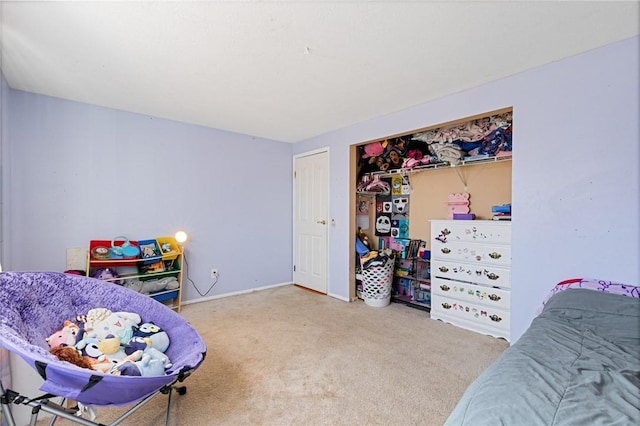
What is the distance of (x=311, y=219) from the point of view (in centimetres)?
409

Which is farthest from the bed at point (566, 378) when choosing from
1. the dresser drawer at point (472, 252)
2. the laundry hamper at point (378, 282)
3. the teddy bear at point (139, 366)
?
the laundry hamper at point (378, 282)

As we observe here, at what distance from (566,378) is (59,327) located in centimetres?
234

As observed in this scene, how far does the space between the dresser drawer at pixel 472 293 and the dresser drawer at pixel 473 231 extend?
0.44 m

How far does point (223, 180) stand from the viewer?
12.1 feet

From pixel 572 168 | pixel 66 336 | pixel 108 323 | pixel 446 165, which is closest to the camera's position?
pixel 66 336

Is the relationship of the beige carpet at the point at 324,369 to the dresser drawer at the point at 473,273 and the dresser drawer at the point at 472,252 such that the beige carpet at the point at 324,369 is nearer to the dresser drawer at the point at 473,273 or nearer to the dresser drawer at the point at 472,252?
the dresser drawer at the point at 473,273

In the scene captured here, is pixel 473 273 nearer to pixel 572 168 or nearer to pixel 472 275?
pixel 472 275

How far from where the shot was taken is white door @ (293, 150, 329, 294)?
153 inches

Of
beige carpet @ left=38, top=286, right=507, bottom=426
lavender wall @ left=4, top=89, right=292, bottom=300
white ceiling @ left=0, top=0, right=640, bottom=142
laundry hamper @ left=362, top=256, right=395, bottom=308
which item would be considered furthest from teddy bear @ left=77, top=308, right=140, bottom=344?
laundry hamper @ left=362, top=256, right=395, bottom=308

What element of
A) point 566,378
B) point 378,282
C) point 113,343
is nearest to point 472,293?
point 378,282

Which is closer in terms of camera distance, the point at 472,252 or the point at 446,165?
the point at 472,252

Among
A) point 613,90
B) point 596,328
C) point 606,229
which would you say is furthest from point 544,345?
point 613,90

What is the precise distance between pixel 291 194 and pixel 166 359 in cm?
310

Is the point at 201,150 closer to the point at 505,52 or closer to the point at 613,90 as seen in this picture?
the point at 505,52
